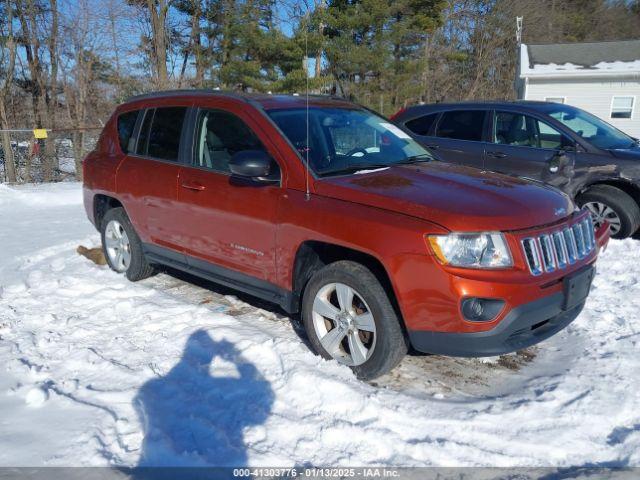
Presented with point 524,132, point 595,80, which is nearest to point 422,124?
point 524,132

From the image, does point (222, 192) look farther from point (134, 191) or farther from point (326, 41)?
point (326, 41)

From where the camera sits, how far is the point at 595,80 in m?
20.4

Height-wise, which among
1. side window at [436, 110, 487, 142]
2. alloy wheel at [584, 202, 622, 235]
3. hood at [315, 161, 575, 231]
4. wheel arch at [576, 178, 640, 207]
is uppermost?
side window at [436, 110, 487, 142]

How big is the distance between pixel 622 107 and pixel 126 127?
2038 centimetres

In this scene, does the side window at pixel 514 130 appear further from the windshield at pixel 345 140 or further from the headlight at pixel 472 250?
the headlight at pixel 472 250

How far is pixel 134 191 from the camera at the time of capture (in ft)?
16.6

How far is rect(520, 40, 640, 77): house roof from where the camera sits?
20.0 m

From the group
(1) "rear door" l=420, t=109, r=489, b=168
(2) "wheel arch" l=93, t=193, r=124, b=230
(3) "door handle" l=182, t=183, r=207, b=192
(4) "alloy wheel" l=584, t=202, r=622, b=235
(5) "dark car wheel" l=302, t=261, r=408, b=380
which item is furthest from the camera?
(1) "rear door" l=420, t=109, r=489, b=168

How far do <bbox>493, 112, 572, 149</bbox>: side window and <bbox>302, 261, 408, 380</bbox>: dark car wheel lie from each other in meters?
4.75

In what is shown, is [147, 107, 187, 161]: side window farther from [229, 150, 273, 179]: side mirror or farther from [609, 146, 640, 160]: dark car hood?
[609, 146, 640, 160]: dark car hood

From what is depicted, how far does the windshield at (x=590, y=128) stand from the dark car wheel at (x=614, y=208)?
1.93ft

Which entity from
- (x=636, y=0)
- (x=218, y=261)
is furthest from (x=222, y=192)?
(x=636, y=0)

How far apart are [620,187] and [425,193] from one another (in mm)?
4717

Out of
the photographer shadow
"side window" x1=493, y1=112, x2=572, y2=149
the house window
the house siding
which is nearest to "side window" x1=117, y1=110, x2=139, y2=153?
the photographer shadow
